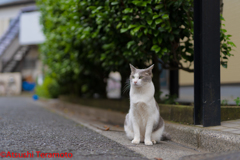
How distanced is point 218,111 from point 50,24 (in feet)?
20.0

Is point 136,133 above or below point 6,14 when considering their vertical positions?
below

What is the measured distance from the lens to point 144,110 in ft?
9.83

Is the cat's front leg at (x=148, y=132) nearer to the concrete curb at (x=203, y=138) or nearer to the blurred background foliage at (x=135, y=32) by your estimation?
the concrete curb at (x=203, y=138)

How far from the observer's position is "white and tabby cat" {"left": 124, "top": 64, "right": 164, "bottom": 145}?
2.95m

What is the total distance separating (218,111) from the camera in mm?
3230

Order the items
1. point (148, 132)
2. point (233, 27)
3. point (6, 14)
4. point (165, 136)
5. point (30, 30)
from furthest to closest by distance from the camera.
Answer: point (6, 14) → point (30, 30) → point (233, 27) → point (165, 136) → point (148, 132)

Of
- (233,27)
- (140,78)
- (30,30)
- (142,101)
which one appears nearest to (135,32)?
(140,78)

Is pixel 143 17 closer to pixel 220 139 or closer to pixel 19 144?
pixel 220 139

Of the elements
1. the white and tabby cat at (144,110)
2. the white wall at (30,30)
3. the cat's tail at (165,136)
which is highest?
the white wall at (30,30)

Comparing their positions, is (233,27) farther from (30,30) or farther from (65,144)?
(30,30)

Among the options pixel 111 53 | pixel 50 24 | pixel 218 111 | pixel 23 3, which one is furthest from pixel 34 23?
pixel 218 111

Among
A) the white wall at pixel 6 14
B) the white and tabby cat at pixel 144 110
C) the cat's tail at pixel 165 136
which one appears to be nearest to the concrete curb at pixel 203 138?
the cat's tail at pixel 165 136

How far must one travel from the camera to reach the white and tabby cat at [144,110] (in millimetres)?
2949

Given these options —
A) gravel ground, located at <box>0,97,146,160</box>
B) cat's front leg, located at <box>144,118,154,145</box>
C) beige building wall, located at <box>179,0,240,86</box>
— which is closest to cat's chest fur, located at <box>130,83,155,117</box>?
cat's front leg, located at <box>144,118,154,145</box>
